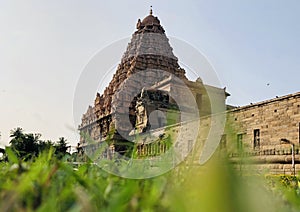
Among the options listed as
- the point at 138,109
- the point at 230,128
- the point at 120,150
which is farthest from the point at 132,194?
the point at 138,109

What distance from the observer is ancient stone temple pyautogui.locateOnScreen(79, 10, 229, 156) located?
2270 cm

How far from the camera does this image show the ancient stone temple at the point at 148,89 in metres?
22.7

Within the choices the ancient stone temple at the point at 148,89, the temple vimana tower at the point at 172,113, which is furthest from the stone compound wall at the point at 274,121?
the ancient stone temple at the point at 148,89

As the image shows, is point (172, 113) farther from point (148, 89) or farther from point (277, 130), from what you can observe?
point (148, 89)

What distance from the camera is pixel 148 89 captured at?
25.2 m

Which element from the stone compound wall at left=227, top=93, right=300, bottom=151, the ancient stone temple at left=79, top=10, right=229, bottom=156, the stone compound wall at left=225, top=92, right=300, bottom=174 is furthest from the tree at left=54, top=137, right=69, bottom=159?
the ancient stone temple at left=79, top=10, right=229, bottom=156

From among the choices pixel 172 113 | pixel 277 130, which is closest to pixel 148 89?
pixel 277 130

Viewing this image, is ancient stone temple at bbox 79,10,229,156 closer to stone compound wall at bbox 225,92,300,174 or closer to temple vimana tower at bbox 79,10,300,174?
temple vimana tower at bbox 79,10,300,174

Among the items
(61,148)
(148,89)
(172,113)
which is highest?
(148,89)

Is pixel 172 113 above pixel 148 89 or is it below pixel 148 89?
below

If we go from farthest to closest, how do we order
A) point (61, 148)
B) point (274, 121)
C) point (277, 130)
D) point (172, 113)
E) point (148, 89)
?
point (148, 89), point (274, 121), point (277, 130), point (172, 113), point (61, 148)

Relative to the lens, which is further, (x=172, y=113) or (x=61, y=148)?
(x=172, y=113)

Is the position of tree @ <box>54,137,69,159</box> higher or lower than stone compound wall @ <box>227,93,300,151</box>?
lower

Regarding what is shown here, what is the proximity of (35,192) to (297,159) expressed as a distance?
1322 cm
